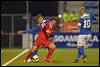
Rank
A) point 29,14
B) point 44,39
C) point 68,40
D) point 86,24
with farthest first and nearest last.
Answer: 1. point 29,14
2. point 68,40
3. point 86,24
4. point 44,39

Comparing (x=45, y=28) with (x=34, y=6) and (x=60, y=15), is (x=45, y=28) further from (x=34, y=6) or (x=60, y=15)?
(x=34, y=6)

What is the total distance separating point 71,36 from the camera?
2814 centimetres

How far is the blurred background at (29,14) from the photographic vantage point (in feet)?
97.2

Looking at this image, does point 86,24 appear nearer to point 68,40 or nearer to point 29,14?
point 68,40

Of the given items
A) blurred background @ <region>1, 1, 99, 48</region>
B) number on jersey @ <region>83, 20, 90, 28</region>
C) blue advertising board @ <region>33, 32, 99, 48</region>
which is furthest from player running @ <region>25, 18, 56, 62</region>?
blurred background @ <region>1, 1, 99, 48</region>

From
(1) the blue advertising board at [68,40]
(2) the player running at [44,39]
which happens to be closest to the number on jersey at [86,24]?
(2) the player running at [44,39]

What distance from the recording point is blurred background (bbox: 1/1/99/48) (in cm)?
2964

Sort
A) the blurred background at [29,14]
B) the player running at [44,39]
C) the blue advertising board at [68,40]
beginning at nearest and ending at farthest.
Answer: the player running at [44,39], the blue advertising board at [68,40], the blurred background at [29,14]

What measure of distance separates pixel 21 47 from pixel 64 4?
4.83m

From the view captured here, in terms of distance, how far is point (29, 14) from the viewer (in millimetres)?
30266

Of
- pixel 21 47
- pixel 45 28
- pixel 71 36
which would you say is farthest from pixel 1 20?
pixel 45 28

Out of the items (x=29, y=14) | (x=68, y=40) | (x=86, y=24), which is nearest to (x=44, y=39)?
(x=86, y=24)

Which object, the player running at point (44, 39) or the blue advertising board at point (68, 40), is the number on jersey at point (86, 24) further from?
the blue advertising board at point (68, 40)

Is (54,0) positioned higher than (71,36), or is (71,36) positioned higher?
(54,0)
